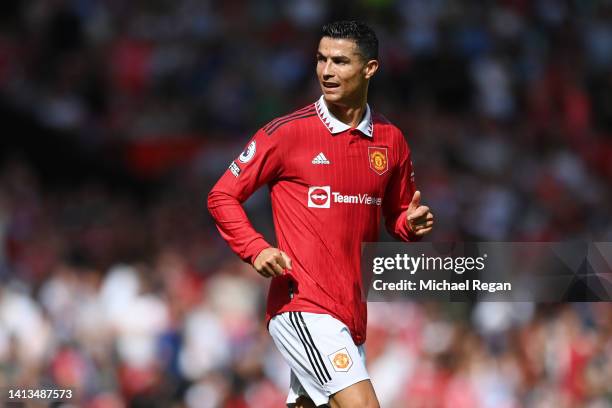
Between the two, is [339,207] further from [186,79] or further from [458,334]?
[186,79]

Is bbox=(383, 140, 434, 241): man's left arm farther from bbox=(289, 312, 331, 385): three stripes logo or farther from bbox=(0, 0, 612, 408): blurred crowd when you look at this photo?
bbox=(0, 0, 612, 408): blurred crowd

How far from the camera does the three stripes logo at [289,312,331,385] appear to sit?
5.92 m

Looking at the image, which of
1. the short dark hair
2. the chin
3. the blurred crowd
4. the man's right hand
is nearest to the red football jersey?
the chin

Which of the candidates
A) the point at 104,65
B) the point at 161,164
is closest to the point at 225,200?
the point at 161,164

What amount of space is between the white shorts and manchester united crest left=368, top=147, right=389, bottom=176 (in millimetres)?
822

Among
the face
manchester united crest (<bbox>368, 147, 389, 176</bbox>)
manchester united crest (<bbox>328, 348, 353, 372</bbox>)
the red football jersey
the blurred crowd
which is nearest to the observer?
manchester united crest (<bbox>328, 348, 353, 372</bbox>)

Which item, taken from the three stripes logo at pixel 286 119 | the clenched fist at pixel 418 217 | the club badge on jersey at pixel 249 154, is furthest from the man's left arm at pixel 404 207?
the club badge on jersey at pixel 249 154

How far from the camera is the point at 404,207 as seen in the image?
21.6 feet

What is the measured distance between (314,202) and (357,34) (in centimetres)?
89

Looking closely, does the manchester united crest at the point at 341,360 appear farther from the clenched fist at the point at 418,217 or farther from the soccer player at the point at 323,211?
the clenched fist at the point at 418,217

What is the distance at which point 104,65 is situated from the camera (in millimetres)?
14539

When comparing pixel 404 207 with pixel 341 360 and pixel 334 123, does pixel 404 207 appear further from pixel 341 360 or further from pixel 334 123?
pixel 341 360

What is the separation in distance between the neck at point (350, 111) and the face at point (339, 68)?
0.15 feet

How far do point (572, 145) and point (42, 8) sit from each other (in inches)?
263
